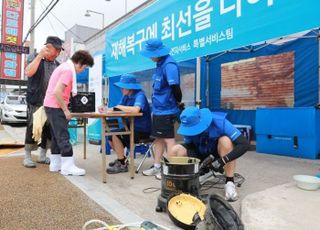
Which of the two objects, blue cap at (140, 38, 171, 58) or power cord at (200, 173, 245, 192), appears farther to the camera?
blue cap at (140, 38, 171, 58)

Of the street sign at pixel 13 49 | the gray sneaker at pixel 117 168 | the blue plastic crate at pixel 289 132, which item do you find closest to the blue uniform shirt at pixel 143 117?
the gray sneaker at pixel 117 168

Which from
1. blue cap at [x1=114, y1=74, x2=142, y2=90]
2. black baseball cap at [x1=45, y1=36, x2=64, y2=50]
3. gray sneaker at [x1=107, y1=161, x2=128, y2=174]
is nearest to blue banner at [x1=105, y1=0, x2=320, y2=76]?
blue cap at [x1=114, y1=74, x2=142, y2=90]

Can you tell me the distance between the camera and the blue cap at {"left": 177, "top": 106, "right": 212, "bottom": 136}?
260cm

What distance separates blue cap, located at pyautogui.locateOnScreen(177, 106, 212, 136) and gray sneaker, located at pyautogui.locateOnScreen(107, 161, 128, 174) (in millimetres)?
1526

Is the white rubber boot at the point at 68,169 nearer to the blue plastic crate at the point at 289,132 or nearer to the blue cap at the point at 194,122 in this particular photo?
the blue cap at the point at 194,122

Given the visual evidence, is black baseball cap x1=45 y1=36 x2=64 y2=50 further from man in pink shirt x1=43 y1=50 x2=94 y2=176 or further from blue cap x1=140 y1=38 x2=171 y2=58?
blue cap x1=140 y1=38 x2=171 y2=58

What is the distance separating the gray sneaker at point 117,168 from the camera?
12.7ft

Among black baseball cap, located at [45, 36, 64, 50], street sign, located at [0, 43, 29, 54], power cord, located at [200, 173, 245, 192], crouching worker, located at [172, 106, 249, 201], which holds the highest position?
street sign, located at [0, 43, 29, 54]

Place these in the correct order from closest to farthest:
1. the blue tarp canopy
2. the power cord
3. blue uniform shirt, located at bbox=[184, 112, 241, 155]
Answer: blue uniform shirt, located at bbox=[184, 112, 241, 155]
the power cord
the blue tarp canopy

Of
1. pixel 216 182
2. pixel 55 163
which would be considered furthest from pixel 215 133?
pixel 55 163

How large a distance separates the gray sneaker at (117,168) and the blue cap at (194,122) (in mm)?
1526

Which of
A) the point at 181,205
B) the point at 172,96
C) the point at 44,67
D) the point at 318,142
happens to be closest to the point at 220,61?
the point at 318,142

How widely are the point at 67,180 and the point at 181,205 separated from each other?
1647 mm

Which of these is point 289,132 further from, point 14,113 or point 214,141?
point 14,113
